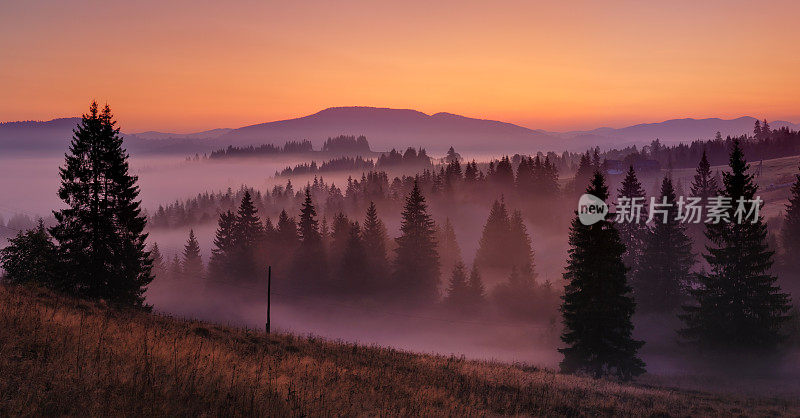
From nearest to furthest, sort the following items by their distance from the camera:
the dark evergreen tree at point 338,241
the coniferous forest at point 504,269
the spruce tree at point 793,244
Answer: the coniferous forest at point 504,269, the spruce tree at point 793,244, the dark evergreen tree at point 338,241

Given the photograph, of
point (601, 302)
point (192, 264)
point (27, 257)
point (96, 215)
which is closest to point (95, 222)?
point (96, 215)

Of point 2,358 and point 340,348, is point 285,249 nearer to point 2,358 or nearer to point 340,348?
point 340,348

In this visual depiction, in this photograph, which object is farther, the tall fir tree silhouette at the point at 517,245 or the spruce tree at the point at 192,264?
the spruce tree at the point at 192,264

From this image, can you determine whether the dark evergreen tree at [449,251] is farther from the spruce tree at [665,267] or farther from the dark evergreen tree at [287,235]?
the spruce tree at [665,267]

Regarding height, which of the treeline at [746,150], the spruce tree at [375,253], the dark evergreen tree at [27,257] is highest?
the treeline at [746,150]

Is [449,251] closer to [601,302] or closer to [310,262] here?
[310,262]

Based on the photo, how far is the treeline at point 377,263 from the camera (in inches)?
2539

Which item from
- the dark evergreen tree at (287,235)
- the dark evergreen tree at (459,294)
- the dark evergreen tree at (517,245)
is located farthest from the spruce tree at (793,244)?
the dark evergreen tree at (287,235)

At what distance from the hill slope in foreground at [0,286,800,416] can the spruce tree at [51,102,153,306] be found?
777 inches

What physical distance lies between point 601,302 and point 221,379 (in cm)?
2800

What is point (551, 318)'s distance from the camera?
2274 inches

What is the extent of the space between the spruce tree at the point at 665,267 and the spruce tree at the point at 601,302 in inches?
1054

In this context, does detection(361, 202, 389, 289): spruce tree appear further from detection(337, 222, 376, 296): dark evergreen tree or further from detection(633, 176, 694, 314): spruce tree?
detection(633, 176, 694, 314): spruce tree

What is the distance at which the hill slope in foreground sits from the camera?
795 centimetres
